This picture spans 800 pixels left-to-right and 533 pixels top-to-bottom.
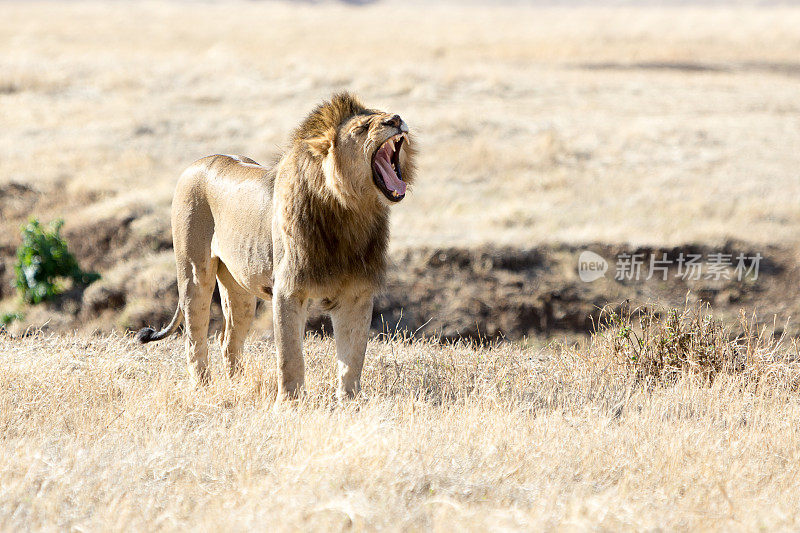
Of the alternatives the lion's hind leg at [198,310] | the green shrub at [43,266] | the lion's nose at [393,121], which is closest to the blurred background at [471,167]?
the green shrub at [43,266]

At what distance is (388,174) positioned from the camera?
4.98 metres

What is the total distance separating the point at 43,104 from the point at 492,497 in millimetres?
20232

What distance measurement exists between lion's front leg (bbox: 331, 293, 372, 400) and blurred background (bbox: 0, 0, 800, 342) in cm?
121

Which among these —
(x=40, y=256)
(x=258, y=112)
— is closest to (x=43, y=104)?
(x=258, y=112)

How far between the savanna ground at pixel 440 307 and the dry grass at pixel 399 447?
0.02 meters

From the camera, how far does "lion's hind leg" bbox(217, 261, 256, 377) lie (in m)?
6.43

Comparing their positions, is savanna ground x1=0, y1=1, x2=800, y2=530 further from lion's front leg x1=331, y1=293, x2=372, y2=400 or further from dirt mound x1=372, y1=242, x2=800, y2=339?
lion's front leg x1=331, y1=293, x2=372, y2=400

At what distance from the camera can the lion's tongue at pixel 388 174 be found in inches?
194

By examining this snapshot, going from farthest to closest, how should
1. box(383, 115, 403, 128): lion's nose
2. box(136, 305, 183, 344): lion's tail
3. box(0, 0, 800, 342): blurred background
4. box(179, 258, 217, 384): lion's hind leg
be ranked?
box(0, 0, 800, 342): blurred background → box(136, 305, 183, 344): lion's tail → box(179, 258, 217, 384): lion's hind leg → box(383, 115, 403, 128): lion's nose

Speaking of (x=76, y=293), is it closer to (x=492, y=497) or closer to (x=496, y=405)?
(x=496, y=405)

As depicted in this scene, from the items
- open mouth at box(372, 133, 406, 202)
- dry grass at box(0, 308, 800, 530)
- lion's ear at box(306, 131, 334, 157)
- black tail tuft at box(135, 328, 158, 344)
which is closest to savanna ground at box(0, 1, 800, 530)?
dry grass at box(0, 308, 800, 530)

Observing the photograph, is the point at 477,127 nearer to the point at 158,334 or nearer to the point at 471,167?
the point at 471,167

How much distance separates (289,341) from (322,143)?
115 centimetres

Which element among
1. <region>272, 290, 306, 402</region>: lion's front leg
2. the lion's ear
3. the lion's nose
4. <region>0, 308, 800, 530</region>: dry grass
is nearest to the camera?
<region>0, 308, 800, 530</region>: dry grass
